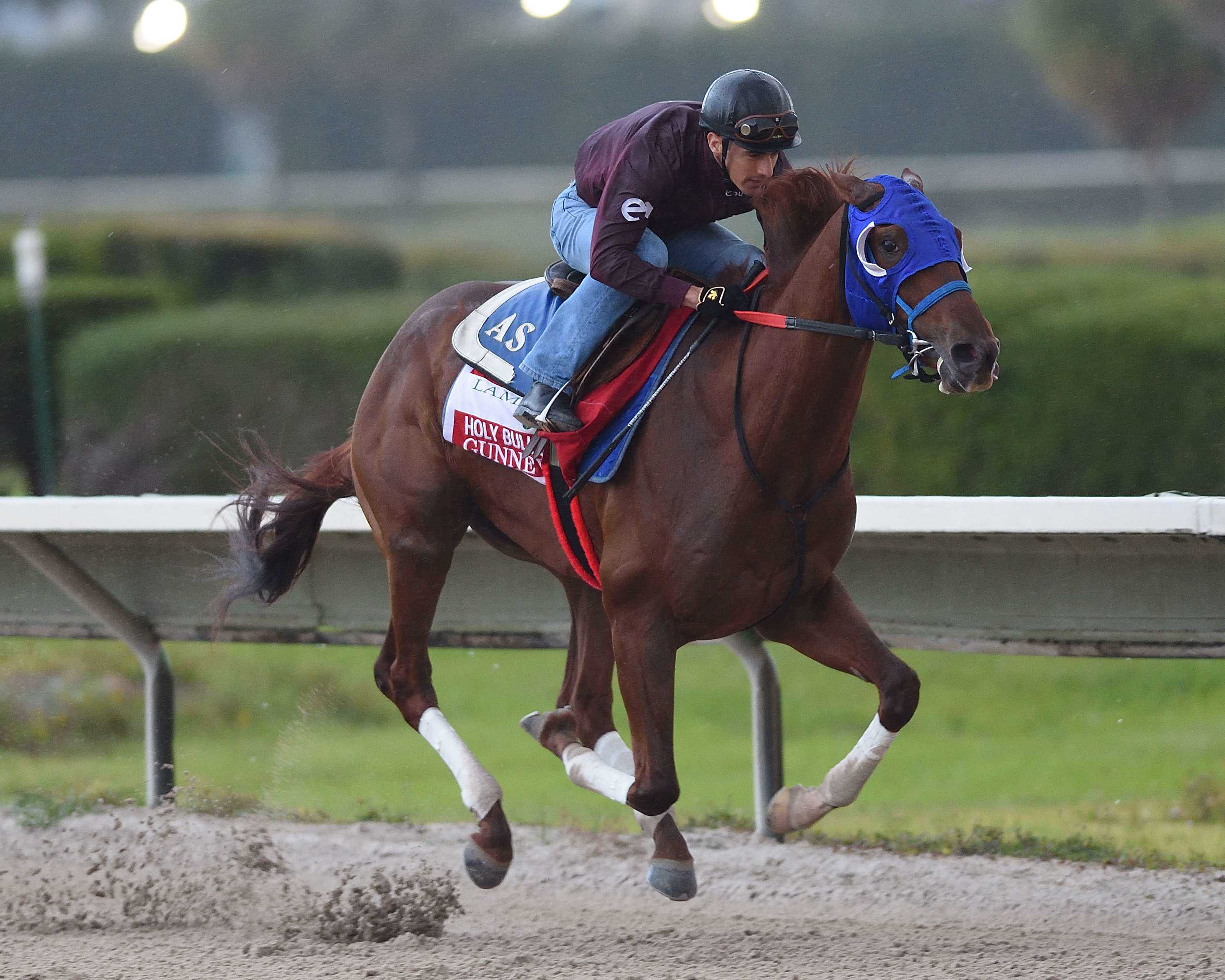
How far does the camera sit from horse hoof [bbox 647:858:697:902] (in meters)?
3.61

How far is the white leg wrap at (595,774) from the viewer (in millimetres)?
3861

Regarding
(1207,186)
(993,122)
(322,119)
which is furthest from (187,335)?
(1207,186)

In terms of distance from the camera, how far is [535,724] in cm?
434

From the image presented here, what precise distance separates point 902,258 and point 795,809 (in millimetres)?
1374

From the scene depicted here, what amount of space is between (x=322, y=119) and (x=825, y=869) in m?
10.1

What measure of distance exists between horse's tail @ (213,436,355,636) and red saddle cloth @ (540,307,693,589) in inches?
43.6

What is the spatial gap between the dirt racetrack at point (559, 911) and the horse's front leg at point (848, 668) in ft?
1.22

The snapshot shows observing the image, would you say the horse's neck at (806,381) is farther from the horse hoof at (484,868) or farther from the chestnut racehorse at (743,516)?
the horse hoof at (484,868)

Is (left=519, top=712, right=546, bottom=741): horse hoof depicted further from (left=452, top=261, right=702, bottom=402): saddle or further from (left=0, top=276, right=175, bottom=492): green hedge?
(left=0, top=276, right=175, bottom=492): green hedge

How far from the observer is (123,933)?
13.4 ft

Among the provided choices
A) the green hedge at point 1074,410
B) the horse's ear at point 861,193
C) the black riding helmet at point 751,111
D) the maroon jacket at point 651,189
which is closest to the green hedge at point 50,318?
the green hedge at point 1074,410

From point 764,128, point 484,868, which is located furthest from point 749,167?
point 484,868

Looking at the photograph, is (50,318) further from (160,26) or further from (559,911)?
(559,911)

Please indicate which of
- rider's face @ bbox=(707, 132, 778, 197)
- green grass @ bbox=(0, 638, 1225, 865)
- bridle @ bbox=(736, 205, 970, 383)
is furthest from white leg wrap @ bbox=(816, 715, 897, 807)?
green grass @ bbox=(0, 638, 1225, 865)
